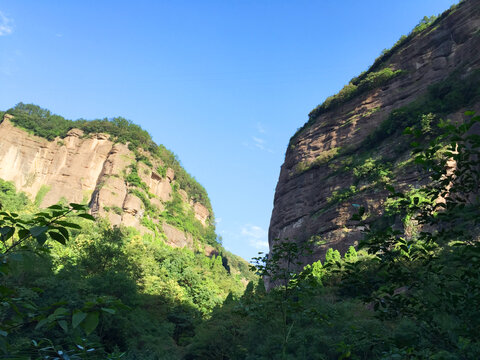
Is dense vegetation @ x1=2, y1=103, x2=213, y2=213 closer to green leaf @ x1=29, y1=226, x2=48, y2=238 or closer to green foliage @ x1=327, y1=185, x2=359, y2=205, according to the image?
green foliage @ x1=327, y1=185, x2=359, y2=205

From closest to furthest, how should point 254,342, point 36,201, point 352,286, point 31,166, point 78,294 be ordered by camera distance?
1. point 352,286
2. point 254,342
3. point 78,294
4. point 36,201
5. point 31,166

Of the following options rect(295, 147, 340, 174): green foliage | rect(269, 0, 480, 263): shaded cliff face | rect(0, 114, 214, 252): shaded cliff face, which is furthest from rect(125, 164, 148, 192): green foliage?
rect(295, 147, 340, 174): green foliage

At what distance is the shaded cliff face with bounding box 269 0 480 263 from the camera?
106 feet

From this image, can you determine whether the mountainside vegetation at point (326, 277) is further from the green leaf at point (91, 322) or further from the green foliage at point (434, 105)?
the green foliage at point (434, 105)

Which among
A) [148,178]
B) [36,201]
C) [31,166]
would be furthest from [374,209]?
[31,166]

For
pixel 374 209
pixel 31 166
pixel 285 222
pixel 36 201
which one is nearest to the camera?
pixel 374 209

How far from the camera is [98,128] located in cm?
7725

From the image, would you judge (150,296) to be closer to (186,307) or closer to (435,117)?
(186,307)

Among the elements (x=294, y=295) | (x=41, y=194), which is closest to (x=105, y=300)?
(x=294, y=295)

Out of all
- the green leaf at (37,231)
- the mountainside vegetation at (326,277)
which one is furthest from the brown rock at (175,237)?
the green leaf at (37,231)

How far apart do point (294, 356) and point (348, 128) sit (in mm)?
32321

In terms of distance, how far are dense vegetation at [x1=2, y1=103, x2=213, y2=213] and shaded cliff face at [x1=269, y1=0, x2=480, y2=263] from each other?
44409mm

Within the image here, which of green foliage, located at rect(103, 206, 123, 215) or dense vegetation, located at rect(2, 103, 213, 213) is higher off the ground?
dense vegetation, located at rect(2, 103, 213, 213)

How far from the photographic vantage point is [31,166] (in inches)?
2746
